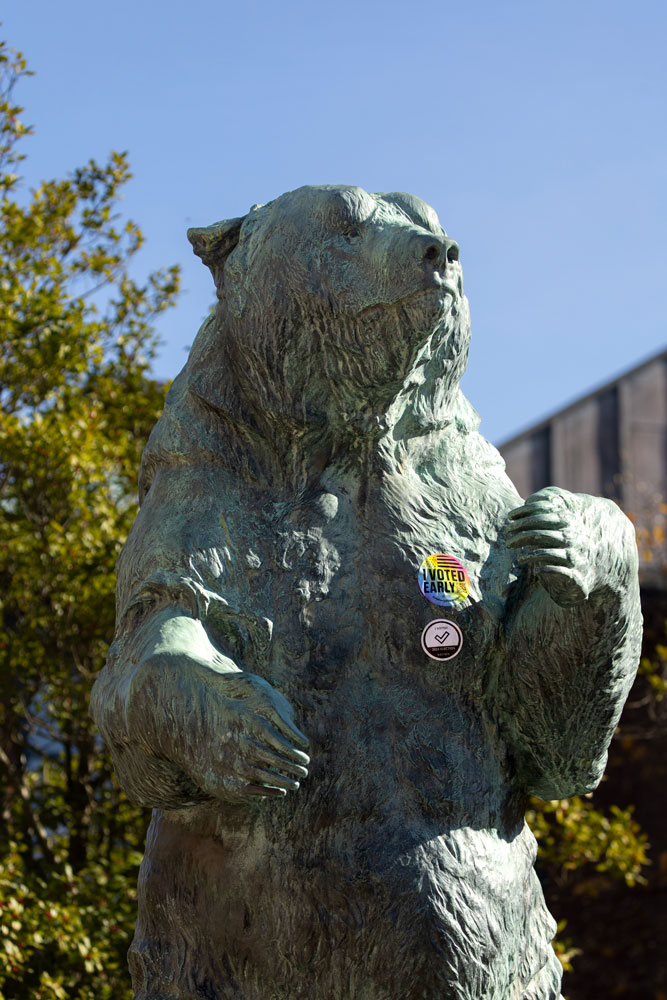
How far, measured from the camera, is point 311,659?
241cm

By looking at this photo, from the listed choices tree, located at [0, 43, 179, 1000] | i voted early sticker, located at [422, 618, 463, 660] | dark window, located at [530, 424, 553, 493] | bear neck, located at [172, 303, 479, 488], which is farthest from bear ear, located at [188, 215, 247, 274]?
dark window, located at [530, 424, 553, 493]

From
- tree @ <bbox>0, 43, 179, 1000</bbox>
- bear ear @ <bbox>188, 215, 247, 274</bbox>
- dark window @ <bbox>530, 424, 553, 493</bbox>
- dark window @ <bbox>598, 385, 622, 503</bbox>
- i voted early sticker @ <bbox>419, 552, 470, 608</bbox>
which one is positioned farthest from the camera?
dark window @ <bbox>598, 385, 622, 503</bbox>

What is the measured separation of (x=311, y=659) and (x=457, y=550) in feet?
1.17

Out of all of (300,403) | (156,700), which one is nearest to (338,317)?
(300,403)

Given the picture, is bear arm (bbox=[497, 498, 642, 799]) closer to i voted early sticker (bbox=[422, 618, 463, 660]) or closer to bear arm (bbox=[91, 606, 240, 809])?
i voted early sticker (bbox=[422, 618, 463, 660])

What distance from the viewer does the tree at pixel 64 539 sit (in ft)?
17.8

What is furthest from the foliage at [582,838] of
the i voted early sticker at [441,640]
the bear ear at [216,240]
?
the bear ear at [216,240]

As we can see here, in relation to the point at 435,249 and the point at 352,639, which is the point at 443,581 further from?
the point at 435,249

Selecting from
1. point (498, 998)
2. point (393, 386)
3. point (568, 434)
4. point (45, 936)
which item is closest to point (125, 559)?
point (393, 386)

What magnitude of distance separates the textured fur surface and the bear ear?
0.06 feet

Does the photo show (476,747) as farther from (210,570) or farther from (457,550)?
(210,570)

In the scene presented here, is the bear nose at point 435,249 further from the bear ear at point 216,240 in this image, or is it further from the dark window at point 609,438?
the dark window at point 609,438

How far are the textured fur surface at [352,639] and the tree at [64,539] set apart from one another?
3.01 metres

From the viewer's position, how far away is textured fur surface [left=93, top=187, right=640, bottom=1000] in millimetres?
2348
